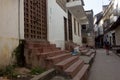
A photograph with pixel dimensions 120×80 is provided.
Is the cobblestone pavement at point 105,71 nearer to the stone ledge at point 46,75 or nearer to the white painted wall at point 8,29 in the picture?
the stone ledge at point 46,75

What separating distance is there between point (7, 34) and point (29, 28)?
2.09m

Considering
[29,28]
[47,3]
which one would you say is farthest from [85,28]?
[29,28]

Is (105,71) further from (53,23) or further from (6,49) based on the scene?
(6,49)

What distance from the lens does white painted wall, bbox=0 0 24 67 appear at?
6.57 m

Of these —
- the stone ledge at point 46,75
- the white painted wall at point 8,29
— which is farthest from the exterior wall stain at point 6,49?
the stone ledge at point 46,75

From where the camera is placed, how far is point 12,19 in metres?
7.28

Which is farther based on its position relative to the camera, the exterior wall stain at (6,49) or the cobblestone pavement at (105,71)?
the cobblestone pavement at (105,71)

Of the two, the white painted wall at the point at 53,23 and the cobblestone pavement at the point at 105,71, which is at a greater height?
the white painted wall at the point at 53,23

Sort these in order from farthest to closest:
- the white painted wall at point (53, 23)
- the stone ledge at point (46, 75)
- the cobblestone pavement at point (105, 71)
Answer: the white painted wall at point (53, 23)
the cobblestone pavement at point (105, 71)
the stone ledge at point (46, 75)

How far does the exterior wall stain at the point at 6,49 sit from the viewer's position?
6.49 m

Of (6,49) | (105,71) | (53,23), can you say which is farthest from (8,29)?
(53,23)

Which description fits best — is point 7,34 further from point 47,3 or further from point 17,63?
point 47,3

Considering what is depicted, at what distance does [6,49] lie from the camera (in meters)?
6.74

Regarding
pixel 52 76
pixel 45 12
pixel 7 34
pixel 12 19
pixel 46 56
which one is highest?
pixel 45 12
